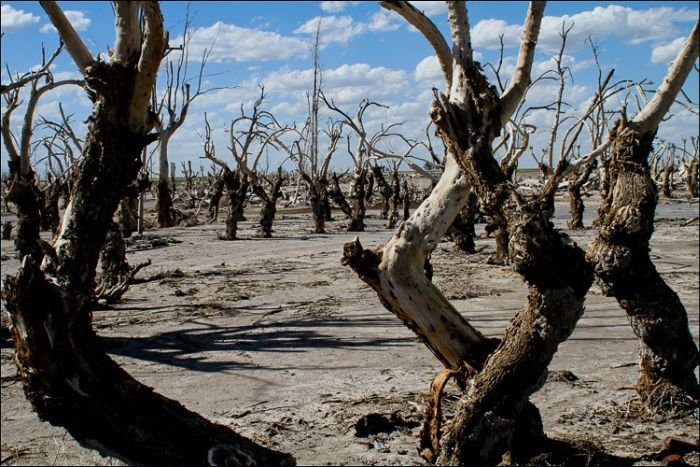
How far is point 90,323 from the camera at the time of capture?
3834 mm

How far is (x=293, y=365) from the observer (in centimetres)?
671

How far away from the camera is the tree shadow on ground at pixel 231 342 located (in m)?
7.04

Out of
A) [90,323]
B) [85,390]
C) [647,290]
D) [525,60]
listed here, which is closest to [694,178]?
[647,290]

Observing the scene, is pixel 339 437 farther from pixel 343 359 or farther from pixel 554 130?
pixel 554 130

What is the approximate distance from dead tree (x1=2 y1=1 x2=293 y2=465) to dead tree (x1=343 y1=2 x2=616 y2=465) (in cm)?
101

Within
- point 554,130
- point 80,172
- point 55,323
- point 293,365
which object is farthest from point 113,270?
point 554,130

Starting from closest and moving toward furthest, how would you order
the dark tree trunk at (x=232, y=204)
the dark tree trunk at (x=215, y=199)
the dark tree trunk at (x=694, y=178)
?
the dark tree trunk at (x=232, y=204) → the dark tree trunk at (x=215, y=199) → the dark tree trunk at (x=694, y=178)

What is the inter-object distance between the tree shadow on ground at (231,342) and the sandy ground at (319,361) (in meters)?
0.02

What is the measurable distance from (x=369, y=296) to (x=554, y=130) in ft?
25.2

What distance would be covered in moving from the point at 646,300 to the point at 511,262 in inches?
56.9

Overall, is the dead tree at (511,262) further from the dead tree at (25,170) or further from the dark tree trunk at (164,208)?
the dark tree trunk at (164,208)

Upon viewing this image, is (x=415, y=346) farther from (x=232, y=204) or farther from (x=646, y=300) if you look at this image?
(x=232, y=204)

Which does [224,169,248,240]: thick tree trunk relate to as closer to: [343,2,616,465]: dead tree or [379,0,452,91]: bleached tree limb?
[379,0,452,91]: bleached tree limb

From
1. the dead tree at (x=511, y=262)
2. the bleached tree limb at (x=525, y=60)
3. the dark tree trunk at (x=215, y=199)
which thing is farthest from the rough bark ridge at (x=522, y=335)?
the dark tree trunk at (x=215, y=199)
